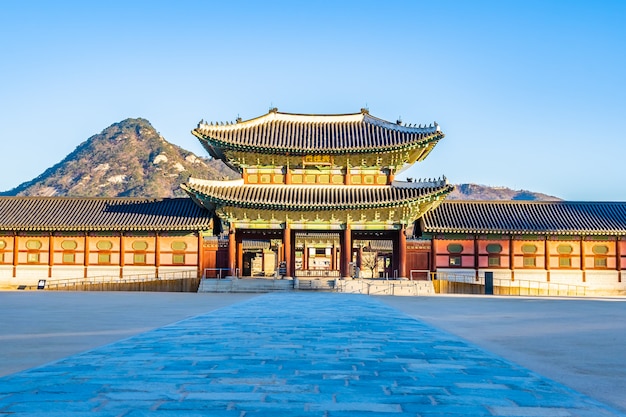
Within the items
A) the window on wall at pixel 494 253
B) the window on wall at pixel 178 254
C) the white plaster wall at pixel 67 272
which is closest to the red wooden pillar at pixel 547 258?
the window on wall at pixel 494 253

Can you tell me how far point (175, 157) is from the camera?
498 ft

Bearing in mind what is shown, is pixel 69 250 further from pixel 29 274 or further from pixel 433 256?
pixel 433 256

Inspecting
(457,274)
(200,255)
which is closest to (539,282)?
(457,274)

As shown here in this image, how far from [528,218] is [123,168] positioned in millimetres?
Answer: 117950

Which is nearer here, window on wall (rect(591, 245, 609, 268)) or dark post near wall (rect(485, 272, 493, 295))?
dark post near wall (rect(485, 272, 493, 295))

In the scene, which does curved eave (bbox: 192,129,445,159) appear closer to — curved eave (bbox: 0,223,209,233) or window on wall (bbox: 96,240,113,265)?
curved eave (bbox: 0,223,209,233)

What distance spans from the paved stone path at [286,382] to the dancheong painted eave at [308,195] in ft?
85.4

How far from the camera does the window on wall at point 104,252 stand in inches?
1535

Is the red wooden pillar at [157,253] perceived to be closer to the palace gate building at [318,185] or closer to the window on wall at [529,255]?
the palace gate building at [318,185]

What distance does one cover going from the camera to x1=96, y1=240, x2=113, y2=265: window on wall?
39000 millimetres

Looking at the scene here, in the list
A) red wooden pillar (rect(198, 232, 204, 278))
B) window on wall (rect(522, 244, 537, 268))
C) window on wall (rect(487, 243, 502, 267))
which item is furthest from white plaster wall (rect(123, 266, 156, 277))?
window on wall (rect(522, 244, 537, 268))

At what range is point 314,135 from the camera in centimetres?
4075

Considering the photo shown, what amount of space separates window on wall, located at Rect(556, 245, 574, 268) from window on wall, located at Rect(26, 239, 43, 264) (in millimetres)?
32671

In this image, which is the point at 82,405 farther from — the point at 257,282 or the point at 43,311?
the point at 257,282
